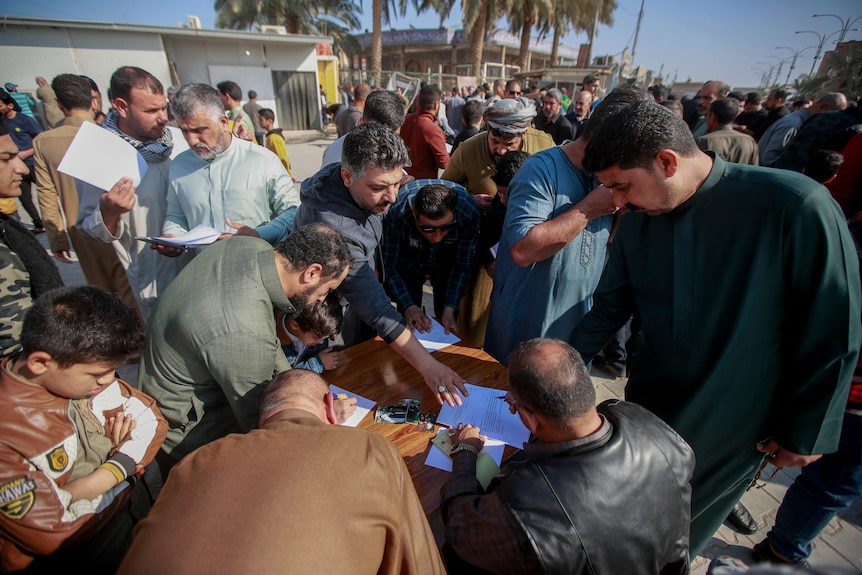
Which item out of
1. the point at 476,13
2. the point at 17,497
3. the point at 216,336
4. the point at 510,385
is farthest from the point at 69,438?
the point at 476,13

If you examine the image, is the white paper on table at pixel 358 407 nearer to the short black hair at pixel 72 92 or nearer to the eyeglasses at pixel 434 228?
the eyeglasses at pixel 434 228

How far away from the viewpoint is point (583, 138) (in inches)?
75.2

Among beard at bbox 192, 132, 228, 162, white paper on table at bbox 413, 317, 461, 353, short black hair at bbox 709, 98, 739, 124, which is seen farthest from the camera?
short black hair at bbox 709, 98, 739, 124

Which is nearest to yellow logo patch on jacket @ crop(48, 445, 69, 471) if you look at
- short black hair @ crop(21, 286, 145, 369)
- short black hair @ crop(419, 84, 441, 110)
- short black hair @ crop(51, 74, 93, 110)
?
short black hair @ crop(21, 286, 145, 369)

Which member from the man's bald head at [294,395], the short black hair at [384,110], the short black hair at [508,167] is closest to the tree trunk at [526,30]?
the short black hair at [384,110]

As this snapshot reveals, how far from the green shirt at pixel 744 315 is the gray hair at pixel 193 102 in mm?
2232

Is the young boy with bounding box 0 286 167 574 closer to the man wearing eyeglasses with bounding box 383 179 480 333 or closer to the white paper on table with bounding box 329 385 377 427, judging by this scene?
the white paper on table with bounding box 329 385 377 427

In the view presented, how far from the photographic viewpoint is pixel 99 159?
2.24m

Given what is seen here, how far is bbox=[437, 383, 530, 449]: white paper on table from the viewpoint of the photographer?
169cm

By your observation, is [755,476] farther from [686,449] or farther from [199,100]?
[199,100]

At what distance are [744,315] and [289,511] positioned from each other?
1431 millimetres

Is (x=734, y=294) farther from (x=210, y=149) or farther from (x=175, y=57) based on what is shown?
(x=175, y=57)

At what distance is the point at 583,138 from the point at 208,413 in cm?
207

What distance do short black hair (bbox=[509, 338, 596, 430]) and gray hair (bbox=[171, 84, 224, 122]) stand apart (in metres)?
2.17
